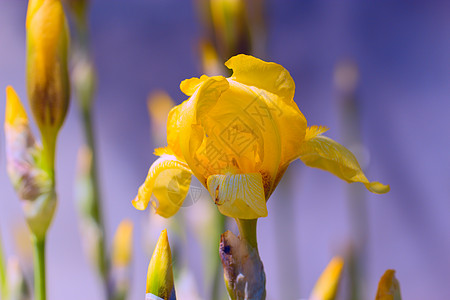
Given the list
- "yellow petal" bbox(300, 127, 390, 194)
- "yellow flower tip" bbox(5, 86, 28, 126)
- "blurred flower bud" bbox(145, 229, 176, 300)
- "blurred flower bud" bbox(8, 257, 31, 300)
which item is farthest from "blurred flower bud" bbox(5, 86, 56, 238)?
"yellow petal" bbox(300, 127, 390, 194)

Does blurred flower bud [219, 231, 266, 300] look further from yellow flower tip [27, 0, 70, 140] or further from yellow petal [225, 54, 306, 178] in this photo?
yellow flower tip [27, 0, 70, 140]

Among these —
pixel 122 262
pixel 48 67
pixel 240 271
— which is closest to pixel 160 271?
pixel 240 271

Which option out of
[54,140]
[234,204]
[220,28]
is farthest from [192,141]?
[220,28]

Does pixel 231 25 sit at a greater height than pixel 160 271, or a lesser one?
greater

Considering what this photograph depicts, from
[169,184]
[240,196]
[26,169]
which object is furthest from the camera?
[26,169]

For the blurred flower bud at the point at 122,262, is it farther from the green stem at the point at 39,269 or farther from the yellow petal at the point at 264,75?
the yellow petal at the point at 264,75

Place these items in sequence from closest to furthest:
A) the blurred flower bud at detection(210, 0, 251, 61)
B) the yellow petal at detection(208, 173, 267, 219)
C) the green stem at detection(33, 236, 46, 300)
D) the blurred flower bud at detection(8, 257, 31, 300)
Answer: the yellow petal at detection(208, 173, 267, 219), the green stem at detection(33, 236, 46, 300), the blurred flower bud at detection(8, 257, 31, 300), the blurred flower bud at detection(210, 0, 251, 61)

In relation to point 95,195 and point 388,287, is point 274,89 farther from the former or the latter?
point 95,195
